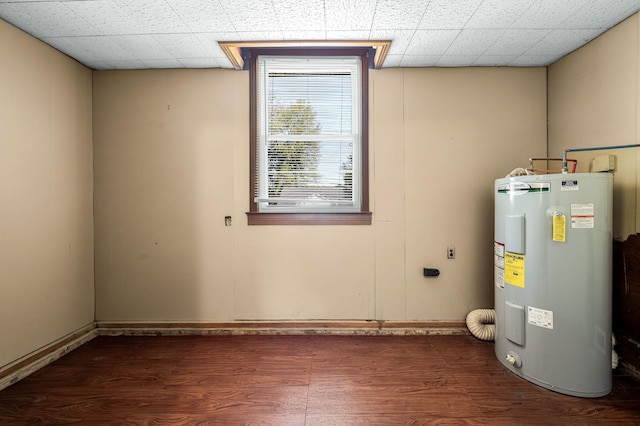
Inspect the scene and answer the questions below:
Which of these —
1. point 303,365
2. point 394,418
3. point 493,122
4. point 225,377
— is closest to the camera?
point 394,418

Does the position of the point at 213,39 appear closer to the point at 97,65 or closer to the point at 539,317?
the point at 97,65

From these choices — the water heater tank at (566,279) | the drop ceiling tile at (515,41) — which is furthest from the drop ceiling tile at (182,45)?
the water heater tank at (566,279)

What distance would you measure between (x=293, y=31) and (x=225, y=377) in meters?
2.55

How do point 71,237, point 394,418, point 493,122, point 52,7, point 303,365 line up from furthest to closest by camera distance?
1. point 493,122
2. point 71,237
3. point 303,365
4. point 52,7
5. point 394,418

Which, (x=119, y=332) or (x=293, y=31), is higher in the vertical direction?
(x=293, y=31)

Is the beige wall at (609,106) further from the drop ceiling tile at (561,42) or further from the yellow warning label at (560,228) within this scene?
the yellow warning label at (560,228)

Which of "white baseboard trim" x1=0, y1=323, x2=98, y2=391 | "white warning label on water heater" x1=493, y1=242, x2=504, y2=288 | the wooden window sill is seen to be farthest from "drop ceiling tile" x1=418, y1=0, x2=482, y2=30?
"white baseboard trim" x1=0, y1=323, x2=98, y2=391

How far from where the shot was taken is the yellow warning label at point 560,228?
171cm

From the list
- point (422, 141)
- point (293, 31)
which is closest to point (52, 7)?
point (293, 31)

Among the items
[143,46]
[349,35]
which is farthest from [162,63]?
[349,35]

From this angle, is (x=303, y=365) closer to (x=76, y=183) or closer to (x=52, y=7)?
(x=76, y=183)

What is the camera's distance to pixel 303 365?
82.7 inches

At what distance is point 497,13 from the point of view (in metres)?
1.85

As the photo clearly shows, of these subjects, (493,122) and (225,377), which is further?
(493,122)
